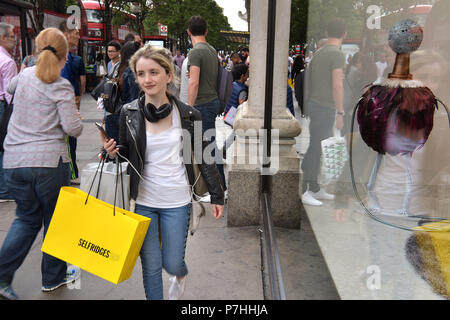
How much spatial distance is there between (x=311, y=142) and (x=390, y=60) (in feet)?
5.90

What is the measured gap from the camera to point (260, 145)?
464 centimetres

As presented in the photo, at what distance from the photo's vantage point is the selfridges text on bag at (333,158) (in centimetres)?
478

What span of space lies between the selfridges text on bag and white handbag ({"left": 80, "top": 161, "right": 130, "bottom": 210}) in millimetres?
2730

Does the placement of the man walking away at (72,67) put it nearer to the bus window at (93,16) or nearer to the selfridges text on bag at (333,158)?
the selfridges text on bag at (333,158)

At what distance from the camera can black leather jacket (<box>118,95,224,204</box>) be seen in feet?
8.84

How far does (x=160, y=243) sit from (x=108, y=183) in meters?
0.52

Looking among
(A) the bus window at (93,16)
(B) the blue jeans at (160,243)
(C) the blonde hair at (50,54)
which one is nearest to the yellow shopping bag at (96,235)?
(B) the blue jeans at (160,243)

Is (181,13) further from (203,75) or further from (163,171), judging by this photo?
(163,171)

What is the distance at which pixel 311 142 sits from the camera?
5.34 m

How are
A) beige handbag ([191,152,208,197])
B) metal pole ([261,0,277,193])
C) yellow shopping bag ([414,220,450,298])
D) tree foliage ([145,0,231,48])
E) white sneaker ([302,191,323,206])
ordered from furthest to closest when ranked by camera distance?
tree foliage ([145,0,231,48]) → white sneaker ([302,191,323,206]) → metal pole ([261,0,277,193]) → yellow shopping bag ([414,220,450,298]) → beige handbag ([191,152,208,197])

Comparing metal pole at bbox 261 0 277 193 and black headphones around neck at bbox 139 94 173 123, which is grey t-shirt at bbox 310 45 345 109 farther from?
black headphones around neck at bbox 139 94 173 123

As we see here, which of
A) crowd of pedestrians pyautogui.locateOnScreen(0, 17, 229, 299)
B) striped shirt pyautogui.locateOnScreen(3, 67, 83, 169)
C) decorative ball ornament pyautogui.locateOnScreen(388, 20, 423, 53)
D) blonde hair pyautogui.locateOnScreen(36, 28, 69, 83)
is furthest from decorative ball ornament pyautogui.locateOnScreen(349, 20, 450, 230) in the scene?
blonde hair pyautogui.locateOnScreen(36, 28, 69, 83)

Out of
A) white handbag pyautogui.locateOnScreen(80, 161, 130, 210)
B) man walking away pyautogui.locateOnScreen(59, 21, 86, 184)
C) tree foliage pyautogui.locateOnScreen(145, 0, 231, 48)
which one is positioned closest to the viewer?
white handbag pyautogui.locateOnScreen(80, 161, 130, 210)
